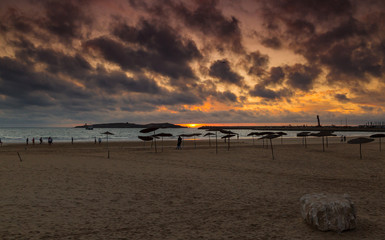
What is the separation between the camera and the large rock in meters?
6.11

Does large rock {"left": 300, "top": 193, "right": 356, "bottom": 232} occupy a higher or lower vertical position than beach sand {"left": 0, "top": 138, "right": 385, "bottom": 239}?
higher

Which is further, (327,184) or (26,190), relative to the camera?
(327,184)

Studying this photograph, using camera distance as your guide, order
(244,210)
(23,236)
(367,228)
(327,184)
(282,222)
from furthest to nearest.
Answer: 1. (327,184)
2. (244,210)
3. (282,222)
4. (367,228)
5. (23,236)

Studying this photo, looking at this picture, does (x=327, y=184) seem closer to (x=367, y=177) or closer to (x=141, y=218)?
(x=367, y=177)

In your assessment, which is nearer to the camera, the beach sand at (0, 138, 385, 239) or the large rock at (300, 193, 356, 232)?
the large rock at (300, 193, 356, 232)

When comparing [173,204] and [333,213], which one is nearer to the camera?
[333,213]

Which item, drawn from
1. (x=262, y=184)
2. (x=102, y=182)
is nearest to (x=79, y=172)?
(x=102, y=182)

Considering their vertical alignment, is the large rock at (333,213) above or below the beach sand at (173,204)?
above

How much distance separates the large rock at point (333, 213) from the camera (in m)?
6.11

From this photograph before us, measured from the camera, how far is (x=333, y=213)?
614 centimetres

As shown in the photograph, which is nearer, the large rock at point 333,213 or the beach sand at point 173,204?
the large rock at point 333,213

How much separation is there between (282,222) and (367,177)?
10323 mm

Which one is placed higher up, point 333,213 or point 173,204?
point 333,213

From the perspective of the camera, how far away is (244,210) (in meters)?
8.27
